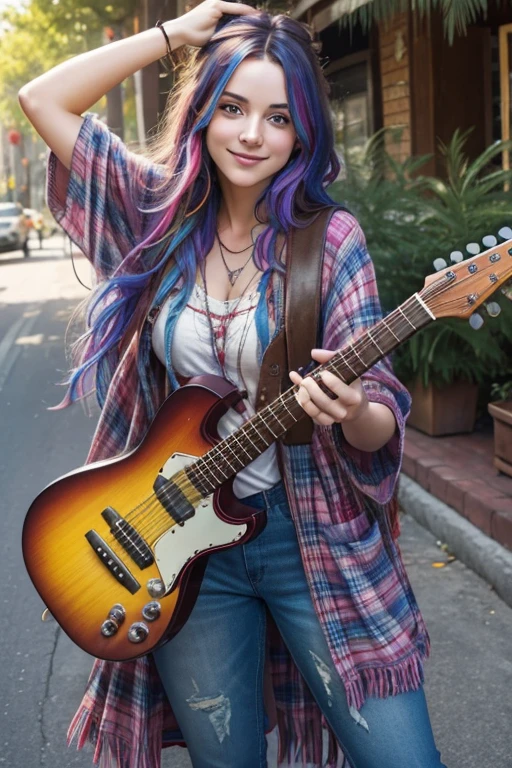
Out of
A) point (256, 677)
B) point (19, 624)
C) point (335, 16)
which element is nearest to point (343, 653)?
point (256, 677)

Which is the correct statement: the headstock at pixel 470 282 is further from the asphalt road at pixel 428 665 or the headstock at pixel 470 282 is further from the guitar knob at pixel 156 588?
the asphalt road at pixel 428 665

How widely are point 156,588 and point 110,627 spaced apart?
118 mm

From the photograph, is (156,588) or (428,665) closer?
(156,588)

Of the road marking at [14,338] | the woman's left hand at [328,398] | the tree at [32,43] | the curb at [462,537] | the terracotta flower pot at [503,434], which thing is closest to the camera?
the woman's left hand at [328,398]

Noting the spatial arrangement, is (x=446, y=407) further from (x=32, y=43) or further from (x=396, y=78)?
(x=32, y=43)

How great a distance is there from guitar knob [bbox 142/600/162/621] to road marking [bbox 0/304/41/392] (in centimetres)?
736

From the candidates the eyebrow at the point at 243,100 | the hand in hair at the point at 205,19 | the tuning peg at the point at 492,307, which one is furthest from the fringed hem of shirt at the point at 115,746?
the hand in hair at the point at 205,19

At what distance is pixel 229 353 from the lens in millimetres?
1977

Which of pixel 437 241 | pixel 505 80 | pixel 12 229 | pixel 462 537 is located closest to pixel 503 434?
pixel 462 537

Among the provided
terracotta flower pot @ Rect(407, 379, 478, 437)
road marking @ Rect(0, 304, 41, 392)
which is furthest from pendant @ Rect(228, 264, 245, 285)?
road marking @ Rect(0, 304, 41, 392)

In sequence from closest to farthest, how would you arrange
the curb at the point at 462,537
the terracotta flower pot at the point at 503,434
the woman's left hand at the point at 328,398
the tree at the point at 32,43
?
the woman's left hand at the point at 328,398
the curb at the point at 462,537
the terracotta flower pot at the point at 503,434
the tree at the point at 32,43

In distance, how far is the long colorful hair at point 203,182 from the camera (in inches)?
78.1

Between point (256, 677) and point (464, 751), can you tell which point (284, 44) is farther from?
point (464, 751)

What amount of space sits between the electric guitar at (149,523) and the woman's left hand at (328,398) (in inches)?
4.4
